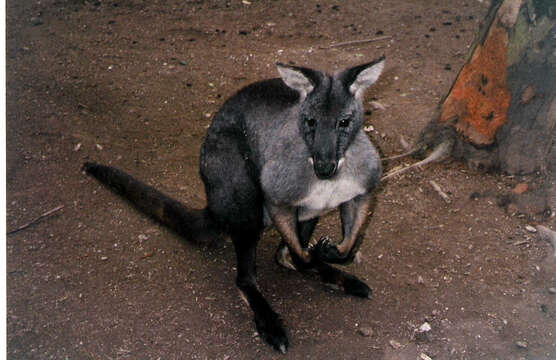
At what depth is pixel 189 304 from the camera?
10.8 feet

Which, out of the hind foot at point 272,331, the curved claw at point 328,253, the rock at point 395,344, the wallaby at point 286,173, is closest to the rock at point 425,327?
the rock at point 395,344

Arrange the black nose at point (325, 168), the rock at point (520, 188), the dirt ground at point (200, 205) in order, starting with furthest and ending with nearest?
the rock at point (520, 188) → the dirt ground at point (200, 205) → the black nose at point (325, 168)

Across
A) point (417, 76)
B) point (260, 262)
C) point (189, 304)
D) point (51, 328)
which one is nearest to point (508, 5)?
point (417, 76)

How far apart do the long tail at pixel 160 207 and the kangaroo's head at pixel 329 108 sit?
0.97 m

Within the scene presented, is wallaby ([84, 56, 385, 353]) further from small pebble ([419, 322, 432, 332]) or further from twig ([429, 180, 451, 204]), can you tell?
twig ([429, 180, 451, 204])

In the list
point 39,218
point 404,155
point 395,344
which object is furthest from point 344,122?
point 39,218

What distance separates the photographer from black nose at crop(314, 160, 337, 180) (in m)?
2.64

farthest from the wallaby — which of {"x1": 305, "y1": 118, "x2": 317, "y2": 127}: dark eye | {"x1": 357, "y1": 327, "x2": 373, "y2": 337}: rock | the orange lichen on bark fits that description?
the orange lichen on bark

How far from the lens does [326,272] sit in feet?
11.4

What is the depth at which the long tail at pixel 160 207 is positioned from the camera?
3.50m

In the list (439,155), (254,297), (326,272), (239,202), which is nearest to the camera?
(239,202)

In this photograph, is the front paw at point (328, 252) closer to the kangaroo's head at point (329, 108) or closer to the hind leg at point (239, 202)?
the hind leg at point (239, 202)

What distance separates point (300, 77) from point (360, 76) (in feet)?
0.94

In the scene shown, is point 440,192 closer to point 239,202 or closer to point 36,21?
point 239,202
